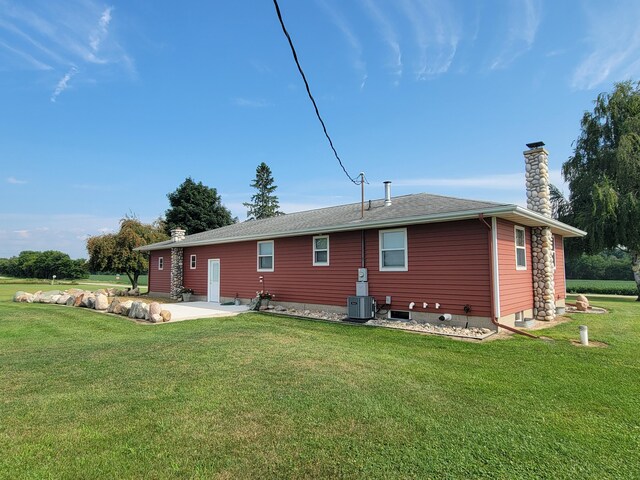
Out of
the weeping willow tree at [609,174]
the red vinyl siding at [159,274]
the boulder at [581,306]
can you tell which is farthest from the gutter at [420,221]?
the weeping willow tree at [609,174]

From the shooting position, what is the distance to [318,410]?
3.62 metres

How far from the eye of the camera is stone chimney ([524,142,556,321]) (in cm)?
1016

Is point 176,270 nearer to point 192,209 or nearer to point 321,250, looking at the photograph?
point 321,250

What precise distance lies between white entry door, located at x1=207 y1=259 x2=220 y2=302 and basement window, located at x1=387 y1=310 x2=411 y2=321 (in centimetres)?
846

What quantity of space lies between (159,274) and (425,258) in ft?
51.6

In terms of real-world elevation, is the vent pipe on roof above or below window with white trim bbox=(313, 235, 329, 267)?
above

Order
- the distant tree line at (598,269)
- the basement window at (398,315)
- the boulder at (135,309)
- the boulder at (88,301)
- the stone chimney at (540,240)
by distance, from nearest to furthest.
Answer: the basement window at (398,315) → the stone chimney at (540,240) → the boulder at (135,309) → the boulder at (88,301) → the distant tree line at (598,269)

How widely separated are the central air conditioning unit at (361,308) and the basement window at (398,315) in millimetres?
468

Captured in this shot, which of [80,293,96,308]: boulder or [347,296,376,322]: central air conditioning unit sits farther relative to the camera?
[80,293,96,308]: boulder

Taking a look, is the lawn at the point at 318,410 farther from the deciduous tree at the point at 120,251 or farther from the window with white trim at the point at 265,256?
the deciduous tree at the point at 120,251

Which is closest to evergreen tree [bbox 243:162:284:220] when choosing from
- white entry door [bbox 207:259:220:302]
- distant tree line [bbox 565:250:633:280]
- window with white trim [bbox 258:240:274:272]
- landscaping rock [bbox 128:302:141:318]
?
white entry door [bbox 207:259:220:302]

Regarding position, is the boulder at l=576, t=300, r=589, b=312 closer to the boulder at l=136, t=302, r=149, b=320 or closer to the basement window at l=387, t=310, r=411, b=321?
the basement window at l=387, t=310, r=411, b=321

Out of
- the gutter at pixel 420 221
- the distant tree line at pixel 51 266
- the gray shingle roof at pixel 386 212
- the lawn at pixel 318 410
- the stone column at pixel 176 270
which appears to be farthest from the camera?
the distant tree line at pixel 51 266

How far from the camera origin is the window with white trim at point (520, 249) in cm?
948
